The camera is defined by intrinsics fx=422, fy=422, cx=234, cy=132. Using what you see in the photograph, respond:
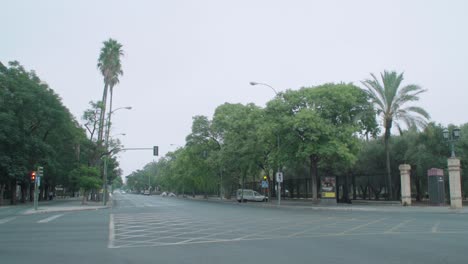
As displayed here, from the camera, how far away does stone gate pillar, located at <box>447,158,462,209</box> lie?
29781 millimetres

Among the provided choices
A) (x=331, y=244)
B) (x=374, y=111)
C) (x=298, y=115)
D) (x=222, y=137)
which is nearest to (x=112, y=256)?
(x=331, y=244)

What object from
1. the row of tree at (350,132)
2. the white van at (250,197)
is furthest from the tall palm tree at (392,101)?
the white van at (250,197)

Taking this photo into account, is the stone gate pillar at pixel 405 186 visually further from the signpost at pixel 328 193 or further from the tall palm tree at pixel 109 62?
the tall palm tree at pixel 109 62

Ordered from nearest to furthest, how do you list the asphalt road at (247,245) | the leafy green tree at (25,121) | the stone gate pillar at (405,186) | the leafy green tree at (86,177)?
the asphalt road at (247,245)
the stone gate pillar at (405,186)
the leafy green tree at (25,121)
the leafy green tree at (86,177)

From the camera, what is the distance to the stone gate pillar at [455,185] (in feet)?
97.7

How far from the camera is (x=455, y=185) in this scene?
30125mm

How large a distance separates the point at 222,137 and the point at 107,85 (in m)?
17.4

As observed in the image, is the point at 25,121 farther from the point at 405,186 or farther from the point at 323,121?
the point at 405,186

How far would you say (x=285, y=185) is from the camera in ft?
201

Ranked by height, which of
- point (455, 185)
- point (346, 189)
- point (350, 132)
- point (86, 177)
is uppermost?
point (350, 132)

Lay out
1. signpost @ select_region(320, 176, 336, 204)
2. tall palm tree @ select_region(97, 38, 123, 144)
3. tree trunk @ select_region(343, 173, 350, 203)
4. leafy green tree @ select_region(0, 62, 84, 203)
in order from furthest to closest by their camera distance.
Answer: tall palm tree @ select_region(97, 38, 123, 144) → leafy green tree @ select_region(0, 62, 84, 203) → tree trunk @ select_region(343, 173, 350, 203) → signpost @ select_region(320, 176, 336, 204)

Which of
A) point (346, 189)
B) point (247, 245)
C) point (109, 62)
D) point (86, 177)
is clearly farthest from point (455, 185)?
point (109, 62)

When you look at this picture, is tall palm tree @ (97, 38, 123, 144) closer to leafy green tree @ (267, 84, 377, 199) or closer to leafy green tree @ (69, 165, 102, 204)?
leafy green tree @ (69, 165, 102, 204)

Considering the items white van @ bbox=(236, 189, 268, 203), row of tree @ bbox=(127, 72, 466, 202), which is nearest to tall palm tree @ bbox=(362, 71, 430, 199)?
row of tree @ bbox=(127, 72, 466, 202)
